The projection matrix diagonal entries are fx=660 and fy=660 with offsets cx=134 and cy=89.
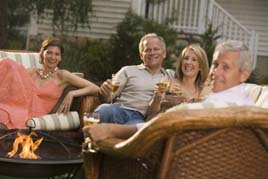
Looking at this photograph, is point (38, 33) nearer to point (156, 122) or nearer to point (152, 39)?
point (152, 39)

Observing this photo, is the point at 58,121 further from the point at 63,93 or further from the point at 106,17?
the point at 106,17

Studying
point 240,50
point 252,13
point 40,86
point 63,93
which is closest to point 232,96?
point 240,50

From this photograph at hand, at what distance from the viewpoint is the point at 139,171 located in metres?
3.08

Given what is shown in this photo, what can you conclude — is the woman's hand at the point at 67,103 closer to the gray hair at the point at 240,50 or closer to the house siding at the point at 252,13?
the gray hair at the point at 240,50

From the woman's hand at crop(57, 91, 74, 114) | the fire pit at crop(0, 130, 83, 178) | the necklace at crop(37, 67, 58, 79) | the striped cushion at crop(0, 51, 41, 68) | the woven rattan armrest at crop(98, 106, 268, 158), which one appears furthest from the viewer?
the striped cushion at crop(0, 51, 41, 68)

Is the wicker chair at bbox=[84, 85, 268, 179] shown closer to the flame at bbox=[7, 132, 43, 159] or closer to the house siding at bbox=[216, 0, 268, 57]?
the flame at bbox=[7, 132, 43, 159]

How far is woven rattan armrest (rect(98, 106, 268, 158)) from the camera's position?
266 centimetres

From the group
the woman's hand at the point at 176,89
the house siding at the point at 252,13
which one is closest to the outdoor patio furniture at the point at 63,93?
the woman's hand at the point at 176,89

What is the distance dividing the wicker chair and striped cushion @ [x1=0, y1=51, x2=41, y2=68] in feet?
11.0

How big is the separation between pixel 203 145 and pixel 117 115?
2.65 metres

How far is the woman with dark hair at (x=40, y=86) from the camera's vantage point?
5.70 m

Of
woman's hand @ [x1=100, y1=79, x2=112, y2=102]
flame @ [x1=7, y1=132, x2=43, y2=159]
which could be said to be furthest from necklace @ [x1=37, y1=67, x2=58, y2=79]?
flame @ [x1=7, y1=132, x2=43, y2=159]

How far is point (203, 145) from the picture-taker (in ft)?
9.18

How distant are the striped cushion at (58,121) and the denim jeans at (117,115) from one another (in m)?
0.30
